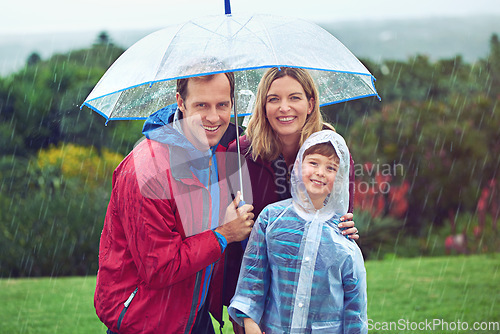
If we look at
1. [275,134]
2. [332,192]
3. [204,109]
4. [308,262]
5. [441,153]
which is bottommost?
[308,262]

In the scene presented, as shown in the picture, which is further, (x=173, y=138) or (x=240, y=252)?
(x=240, y=252)

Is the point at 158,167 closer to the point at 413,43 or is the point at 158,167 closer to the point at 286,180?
the point at 286,180

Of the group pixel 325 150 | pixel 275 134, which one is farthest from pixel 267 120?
pixel 325 150

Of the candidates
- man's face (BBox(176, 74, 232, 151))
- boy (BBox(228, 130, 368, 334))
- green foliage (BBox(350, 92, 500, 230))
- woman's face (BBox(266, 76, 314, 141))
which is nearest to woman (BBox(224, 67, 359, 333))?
woman's face (BBox(266, 76, 314, 141))

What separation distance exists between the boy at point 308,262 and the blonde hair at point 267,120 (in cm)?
39

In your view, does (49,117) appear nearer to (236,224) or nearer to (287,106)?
(287,106)

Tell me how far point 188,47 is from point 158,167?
606 mm

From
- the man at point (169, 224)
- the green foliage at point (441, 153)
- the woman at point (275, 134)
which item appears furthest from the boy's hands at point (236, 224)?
the green foliage at point (441, 153)

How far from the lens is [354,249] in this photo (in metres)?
2.80

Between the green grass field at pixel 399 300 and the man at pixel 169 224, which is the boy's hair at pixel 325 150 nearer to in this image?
the man at pixel 169 224

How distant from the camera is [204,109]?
283 cm

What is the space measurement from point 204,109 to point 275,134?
0.69 m

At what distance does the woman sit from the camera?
10.7 feet

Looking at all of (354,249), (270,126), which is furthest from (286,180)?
(354,249)
